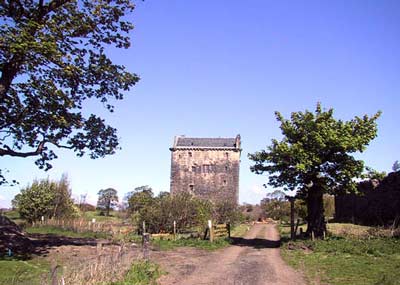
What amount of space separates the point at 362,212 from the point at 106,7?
26.0 meters

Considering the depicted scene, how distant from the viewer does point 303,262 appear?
15977 millimetres

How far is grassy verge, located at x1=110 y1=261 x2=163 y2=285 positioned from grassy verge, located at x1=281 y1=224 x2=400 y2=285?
16.8 ft

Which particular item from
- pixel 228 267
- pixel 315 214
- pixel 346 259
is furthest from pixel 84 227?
pixel 346 259

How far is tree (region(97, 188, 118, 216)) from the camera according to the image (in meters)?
89.2

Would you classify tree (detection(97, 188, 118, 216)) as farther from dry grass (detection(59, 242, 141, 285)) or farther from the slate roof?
dry grass (detection(59, 242, 141, 285))

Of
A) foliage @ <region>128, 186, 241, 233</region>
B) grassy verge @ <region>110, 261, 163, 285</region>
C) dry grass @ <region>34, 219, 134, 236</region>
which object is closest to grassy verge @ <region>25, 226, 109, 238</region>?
dry grass @ <region>34, 219, 134, 236</region>

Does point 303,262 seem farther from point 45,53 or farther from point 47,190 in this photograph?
point 47,190

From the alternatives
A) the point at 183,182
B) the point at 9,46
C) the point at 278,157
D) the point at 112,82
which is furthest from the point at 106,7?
the point at 183,182

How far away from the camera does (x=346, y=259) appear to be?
16.1 metres

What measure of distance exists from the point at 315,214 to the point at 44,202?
29031mm

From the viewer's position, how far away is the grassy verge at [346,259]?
40.7 ft

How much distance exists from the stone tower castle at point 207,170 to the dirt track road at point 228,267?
39942 millimetres

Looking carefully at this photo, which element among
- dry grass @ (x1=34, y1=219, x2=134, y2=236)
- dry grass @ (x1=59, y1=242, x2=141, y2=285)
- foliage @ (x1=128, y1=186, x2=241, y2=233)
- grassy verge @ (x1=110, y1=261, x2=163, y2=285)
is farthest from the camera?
dry grass @ (x1=34, y1=219, x2=134, y2=236)

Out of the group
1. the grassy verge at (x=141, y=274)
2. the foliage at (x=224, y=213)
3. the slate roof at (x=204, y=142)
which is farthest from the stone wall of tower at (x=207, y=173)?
the grassy verge at (x=141, y=274)
